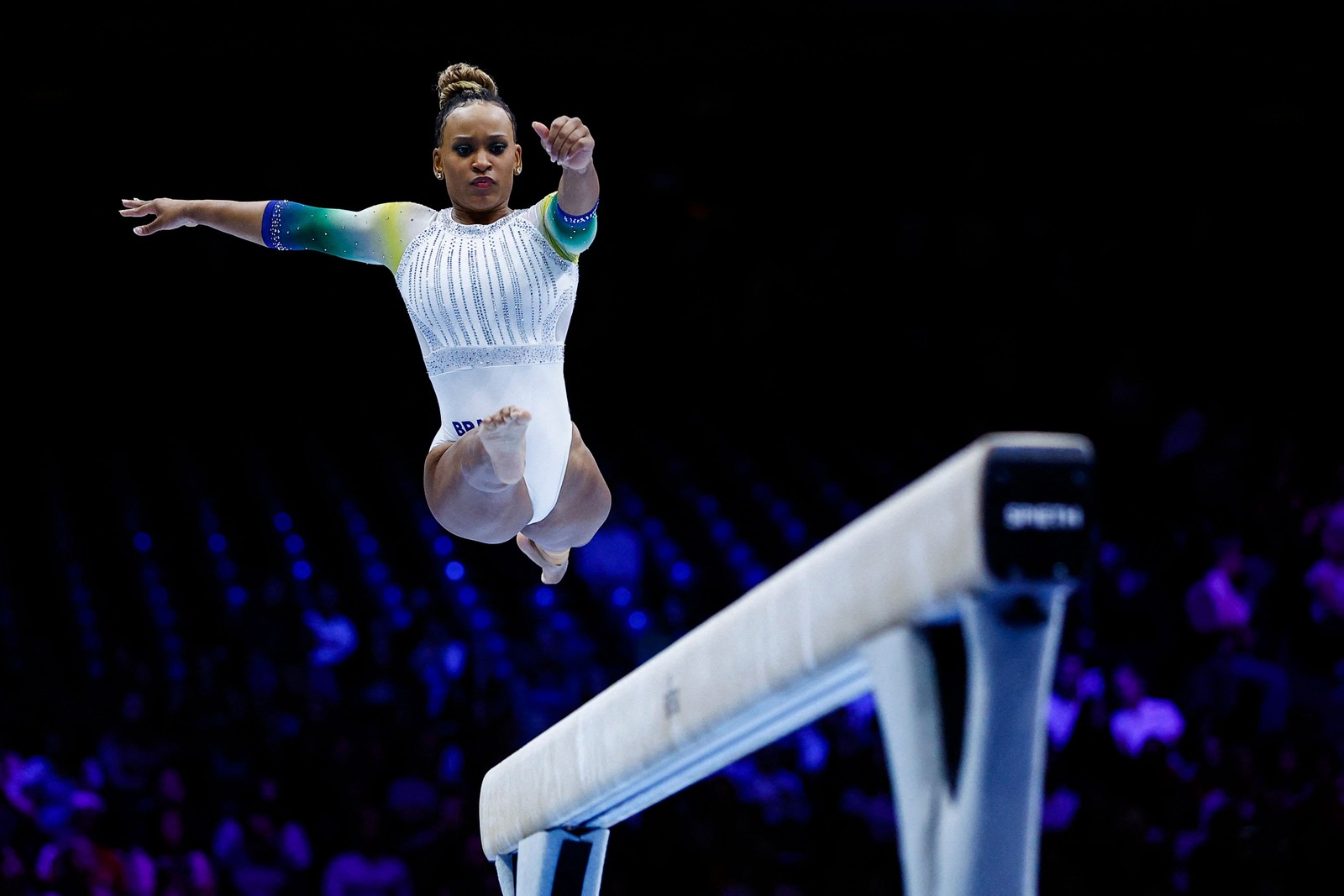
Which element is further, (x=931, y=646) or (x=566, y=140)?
(x=566, y=140)

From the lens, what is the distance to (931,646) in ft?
5.19

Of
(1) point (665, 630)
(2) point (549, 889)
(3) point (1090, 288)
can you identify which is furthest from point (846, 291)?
(2) point (549, 889)

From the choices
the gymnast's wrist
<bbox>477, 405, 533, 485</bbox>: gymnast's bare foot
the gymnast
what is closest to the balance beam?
<bbox>477, 405, 533, 485</bbox>: gymnast's bare foot

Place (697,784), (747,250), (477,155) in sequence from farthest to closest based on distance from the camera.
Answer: (747,250) < (697,784) < (477,155)

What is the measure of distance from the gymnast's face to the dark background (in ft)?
16.1

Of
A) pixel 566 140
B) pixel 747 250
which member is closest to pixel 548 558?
pixel 566 140

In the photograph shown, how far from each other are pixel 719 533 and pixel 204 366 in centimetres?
402

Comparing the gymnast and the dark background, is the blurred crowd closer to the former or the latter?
the dark background

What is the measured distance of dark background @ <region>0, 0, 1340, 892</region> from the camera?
852cm

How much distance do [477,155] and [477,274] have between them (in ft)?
1.01

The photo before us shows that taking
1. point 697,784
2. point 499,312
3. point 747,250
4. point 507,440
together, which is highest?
point 747,250

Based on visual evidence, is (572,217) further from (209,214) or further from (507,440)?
(209,214)

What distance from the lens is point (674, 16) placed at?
828cm

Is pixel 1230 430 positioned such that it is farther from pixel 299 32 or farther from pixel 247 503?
pixel 247 503
